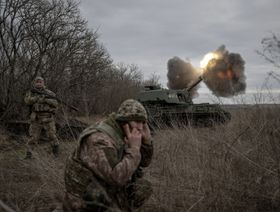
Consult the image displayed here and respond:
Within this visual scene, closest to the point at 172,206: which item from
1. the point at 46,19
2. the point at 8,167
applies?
the point at 8,167

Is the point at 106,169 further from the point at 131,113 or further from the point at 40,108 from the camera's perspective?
the point at 40,108

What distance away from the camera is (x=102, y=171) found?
2625 mm

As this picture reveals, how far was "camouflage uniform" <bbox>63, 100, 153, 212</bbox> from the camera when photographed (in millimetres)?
2637

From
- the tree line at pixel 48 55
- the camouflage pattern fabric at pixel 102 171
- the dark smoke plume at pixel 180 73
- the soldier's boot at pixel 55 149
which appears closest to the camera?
the camouflage pattern fabric at pixel 102 171

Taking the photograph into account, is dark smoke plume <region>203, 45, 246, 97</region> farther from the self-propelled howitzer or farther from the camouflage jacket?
the camouflage jacket

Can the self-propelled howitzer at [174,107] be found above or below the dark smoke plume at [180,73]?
below

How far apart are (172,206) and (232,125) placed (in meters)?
1.68

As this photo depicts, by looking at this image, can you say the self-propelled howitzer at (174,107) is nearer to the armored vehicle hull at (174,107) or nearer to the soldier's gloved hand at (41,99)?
the armored vehicle hull at (174,107)

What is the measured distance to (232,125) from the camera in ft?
15.3

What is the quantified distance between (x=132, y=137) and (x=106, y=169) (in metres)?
0.32

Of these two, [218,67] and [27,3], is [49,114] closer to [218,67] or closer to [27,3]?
[27,3]

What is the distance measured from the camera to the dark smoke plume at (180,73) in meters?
27.9

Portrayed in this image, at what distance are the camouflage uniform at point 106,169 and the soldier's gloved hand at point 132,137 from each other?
0.04 m

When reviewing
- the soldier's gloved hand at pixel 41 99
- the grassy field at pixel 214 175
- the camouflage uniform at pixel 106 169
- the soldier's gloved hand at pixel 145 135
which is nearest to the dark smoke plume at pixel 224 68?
the soldier's gloved hand at pixel 41 99
